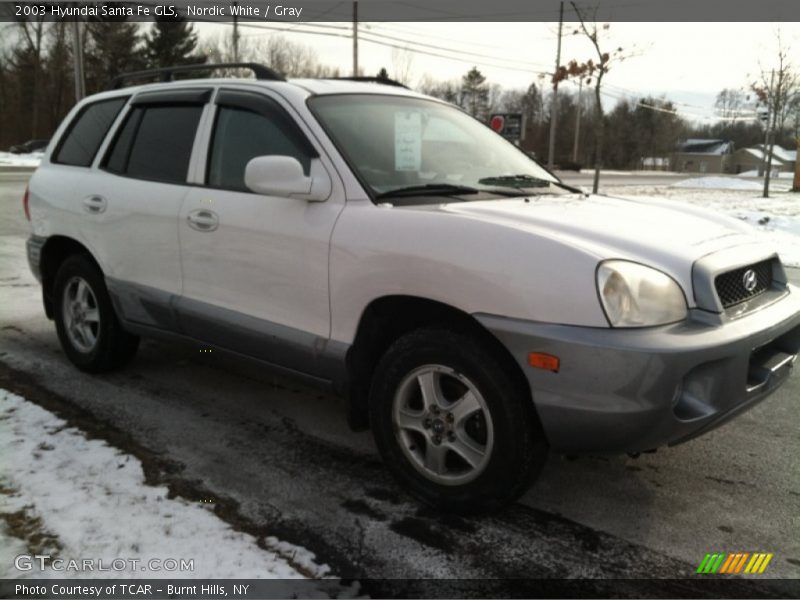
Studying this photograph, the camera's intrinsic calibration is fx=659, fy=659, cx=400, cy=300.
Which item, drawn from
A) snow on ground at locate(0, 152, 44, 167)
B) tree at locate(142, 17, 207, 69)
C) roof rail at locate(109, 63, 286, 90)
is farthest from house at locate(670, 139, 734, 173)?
roof rail at locate(109, 63, 286, 90)

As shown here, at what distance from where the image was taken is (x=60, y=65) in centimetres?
4922

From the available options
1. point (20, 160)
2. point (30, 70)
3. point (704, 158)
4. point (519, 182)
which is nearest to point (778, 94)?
point (519, 182)

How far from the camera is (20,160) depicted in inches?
1352

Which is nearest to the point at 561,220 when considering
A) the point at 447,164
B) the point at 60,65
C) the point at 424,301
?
the point at 424,301

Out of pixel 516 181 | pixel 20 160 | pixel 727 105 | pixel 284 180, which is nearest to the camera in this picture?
pixel 284 180

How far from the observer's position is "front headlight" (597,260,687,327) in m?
2.38

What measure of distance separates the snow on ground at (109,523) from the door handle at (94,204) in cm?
155

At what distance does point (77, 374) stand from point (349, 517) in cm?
274

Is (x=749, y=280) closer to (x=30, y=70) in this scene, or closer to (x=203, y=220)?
(x=203, y=220)

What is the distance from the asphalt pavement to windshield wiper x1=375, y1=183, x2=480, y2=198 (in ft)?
4.22

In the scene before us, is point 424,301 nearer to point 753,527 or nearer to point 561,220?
point 561,220

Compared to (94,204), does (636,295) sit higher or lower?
lower

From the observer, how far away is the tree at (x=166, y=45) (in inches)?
1896

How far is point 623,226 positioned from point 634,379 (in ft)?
2.58
